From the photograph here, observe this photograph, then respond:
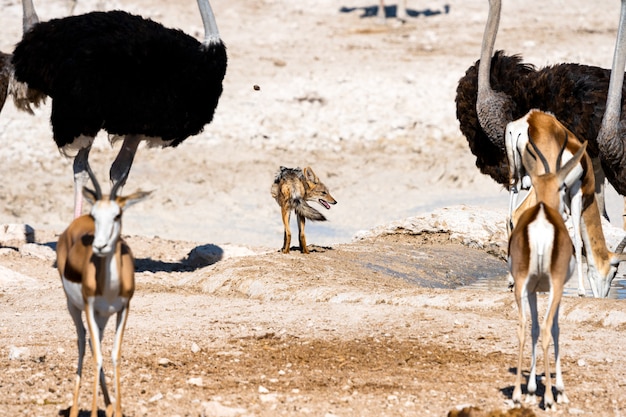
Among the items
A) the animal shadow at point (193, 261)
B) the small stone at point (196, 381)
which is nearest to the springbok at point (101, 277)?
the small stone at point (196, 381)

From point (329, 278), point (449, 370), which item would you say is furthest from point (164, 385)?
point (329, 278)

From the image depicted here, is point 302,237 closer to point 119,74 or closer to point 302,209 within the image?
point 302,209

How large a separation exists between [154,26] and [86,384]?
17.4 ft

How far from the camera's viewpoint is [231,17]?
28.3 metres

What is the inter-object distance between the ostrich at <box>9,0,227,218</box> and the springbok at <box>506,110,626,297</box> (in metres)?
3.18

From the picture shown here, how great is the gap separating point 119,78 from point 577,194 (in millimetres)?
4320

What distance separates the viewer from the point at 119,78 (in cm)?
1052

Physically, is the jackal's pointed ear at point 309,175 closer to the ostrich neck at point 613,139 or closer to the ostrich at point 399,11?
the ostrich neck at point 613,139

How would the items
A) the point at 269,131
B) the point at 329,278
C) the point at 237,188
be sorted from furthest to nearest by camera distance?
the point at 269,131 → the point at 237,188 → the point at 329,278

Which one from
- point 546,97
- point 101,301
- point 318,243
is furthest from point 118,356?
point 318,243

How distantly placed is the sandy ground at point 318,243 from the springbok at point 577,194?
98 cm

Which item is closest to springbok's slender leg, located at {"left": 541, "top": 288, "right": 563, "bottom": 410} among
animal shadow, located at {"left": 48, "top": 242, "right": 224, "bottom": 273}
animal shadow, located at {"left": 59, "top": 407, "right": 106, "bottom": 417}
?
animal shadow, located at {"left": 59, "top": 407, "right": 106, "bottom": 417}

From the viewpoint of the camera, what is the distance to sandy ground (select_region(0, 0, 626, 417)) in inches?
258

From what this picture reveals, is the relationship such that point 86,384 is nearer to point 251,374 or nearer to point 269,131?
point 251,374
